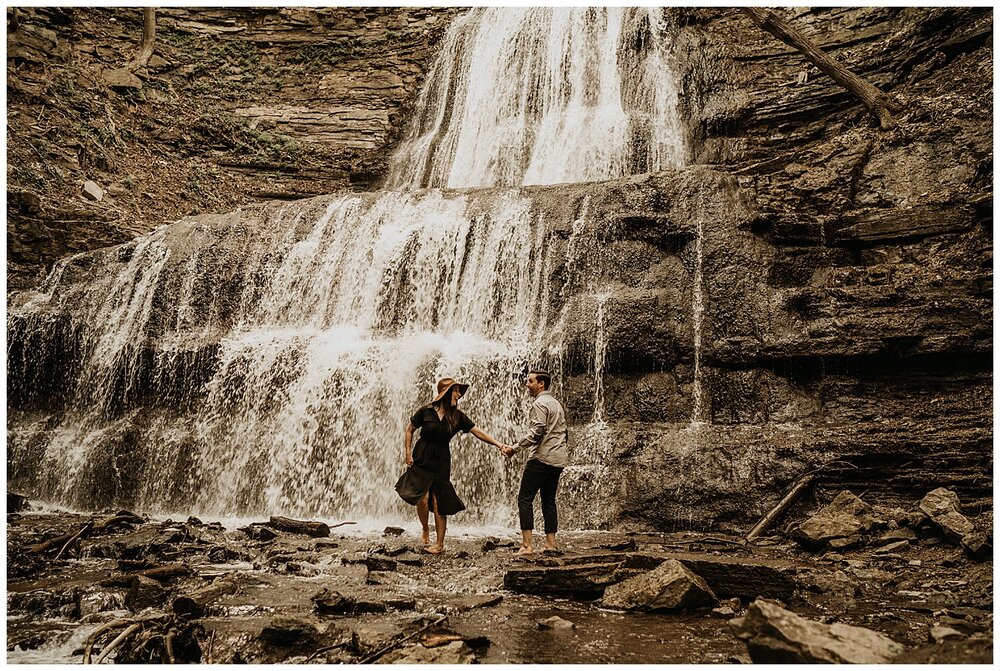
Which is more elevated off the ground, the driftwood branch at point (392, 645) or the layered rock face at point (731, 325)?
A: the layered rock face at point (731, 325)

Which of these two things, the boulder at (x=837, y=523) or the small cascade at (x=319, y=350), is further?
the small cascade at (x=319, y=350)

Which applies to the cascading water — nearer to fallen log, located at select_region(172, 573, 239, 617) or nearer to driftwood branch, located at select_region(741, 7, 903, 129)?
fallen log, located at select_region(172, 573, 239, 617)

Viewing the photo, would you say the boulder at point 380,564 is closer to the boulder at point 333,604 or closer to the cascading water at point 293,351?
the boulder at point 333,604

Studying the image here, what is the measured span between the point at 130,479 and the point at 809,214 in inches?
483

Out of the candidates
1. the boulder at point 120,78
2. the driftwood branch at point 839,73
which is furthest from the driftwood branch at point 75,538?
the boulder at point 120,78

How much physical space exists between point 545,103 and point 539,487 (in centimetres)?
1576

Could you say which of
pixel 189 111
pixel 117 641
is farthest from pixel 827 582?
pixel 189 111

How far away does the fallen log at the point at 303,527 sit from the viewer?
866cm

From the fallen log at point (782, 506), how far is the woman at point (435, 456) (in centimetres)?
379

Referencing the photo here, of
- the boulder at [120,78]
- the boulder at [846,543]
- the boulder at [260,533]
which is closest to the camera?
the boulder at [846,543]

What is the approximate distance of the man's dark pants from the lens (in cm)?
704

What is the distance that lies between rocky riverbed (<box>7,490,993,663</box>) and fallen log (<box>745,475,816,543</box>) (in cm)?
17

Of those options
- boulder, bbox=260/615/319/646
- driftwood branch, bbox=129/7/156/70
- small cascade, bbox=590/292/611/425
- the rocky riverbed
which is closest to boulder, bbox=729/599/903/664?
the rocky riverbed

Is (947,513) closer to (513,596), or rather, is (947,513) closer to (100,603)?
(513,596)
